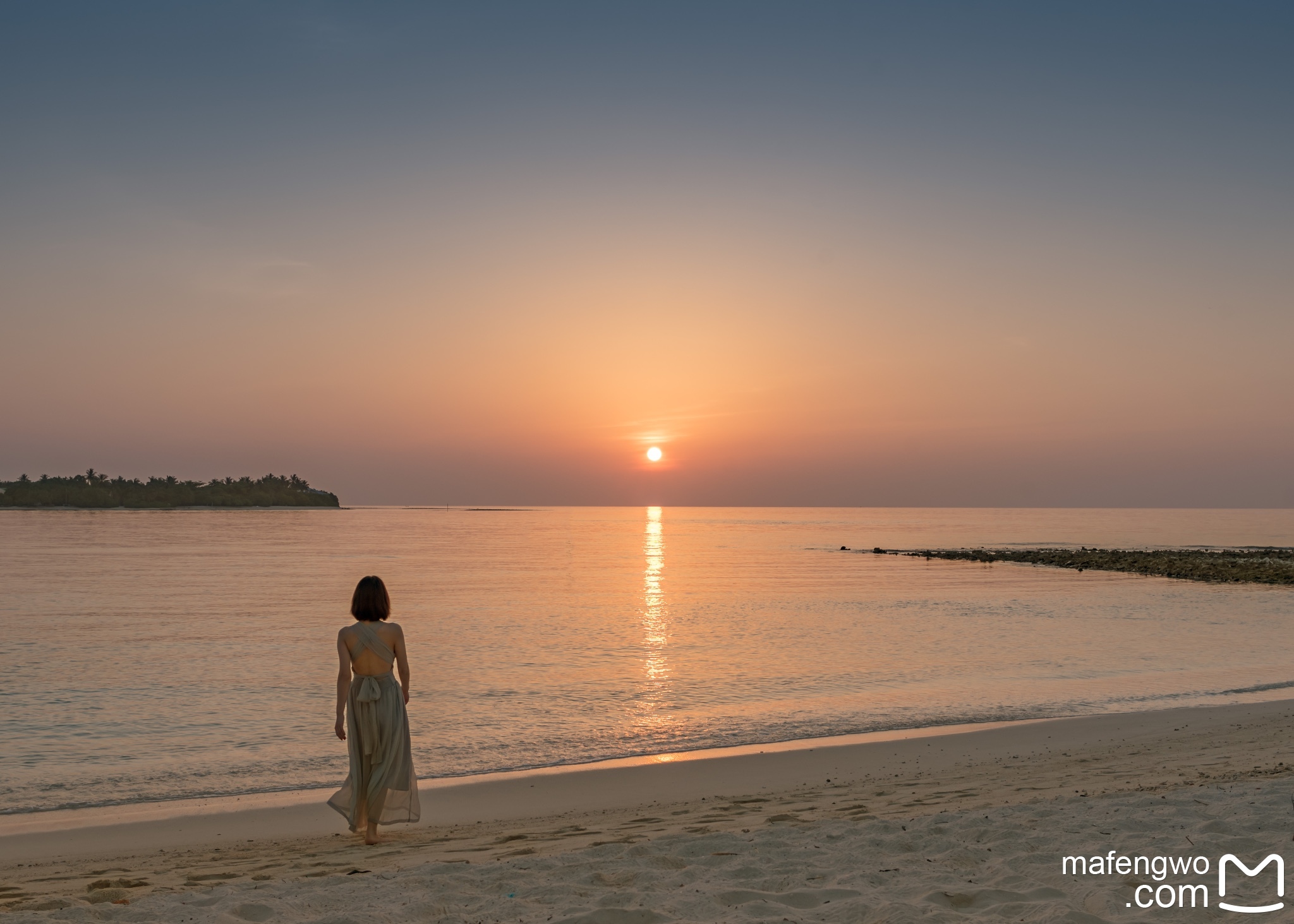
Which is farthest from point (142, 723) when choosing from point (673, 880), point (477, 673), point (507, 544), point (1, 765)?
point (507, 544)

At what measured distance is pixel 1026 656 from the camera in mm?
24094

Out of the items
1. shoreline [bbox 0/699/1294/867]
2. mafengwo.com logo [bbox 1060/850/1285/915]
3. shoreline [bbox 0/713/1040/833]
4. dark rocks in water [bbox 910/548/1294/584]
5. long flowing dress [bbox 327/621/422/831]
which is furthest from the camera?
dark rocks in water [bbox 910/548/1294/584]

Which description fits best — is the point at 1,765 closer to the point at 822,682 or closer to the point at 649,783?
the point at 649,783

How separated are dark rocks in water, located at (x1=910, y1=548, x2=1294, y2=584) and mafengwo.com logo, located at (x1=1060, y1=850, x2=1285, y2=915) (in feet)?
174

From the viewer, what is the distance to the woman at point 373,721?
8.90 metres

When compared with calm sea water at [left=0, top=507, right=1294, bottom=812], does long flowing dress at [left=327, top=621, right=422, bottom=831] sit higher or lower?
higher

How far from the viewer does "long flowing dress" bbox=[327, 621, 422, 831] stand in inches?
351

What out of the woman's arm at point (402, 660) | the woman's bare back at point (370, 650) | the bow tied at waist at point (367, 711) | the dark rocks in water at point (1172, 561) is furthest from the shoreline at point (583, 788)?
the dark rocks in water at point (1172, 561)

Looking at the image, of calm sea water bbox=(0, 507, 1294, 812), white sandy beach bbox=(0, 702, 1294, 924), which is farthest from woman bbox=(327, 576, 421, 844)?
calm sea water bbox=(0, 507, 1294, 812)

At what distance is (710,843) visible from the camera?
803cm

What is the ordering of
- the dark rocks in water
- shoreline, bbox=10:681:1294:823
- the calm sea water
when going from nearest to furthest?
shoreline, bbox=10:681:1294:823, the calm sea water, the dark rocks in water

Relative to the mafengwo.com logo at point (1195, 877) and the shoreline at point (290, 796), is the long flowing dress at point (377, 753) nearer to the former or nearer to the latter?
the shoreline at point (290, 796)

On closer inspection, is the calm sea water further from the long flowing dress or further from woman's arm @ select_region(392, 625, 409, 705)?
woman's arm @ select_region(392, 625, 409, 705)

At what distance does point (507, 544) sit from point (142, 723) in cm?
8969
